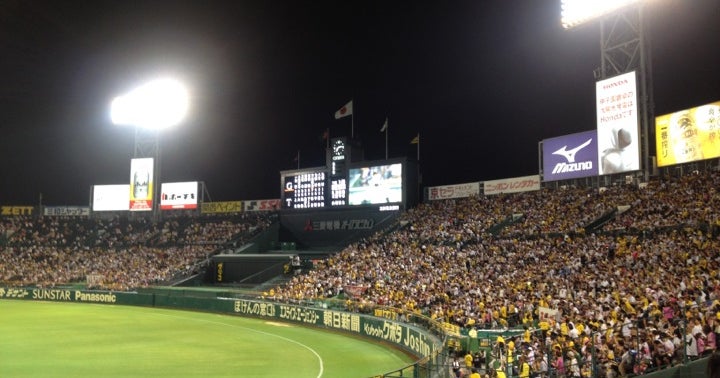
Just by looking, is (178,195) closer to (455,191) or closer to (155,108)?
(155,108)

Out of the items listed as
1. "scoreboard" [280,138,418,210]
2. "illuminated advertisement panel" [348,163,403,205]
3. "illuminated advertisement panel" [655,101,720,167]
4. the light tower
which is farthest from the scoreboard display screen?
"illuminated advertisement panel" [655,101,720,167]

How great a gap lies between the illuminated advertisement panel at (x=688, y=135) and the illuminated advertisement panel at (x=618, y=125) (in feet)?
9.21

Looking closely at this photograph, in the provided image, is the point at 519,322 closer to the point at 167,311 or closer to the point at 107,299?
the point at 167,311

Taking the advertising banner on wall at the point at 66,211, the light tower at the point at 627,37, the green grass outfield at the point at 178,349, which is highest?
the light tower at the point at 627,37

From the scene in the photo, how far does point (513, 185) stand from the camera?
43531 mm

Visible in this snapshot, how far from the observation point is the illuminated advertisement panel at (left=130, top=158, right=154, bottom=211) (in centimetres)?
6084

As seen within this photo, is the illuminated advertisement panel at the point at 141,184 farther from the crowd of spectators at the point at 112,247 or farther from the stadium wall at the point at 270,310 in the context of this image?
the stadium wall at the point at 270,310

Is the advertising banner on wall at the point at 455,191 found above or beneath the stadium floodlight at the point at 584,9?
beneath

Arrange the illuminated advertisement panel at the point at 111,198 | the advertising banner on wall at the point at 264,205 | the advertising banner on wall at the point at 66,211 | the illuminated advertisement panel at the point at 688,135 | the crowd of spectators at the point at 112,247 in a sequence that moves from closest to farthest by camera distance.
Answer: the illuminated advertisement panel at the point at 688,135, the crowd of spectators at the point at 112,247, the advertising banner on wall at the point at 264,205, the illuminated advertisement panel at the point at 111,198, the advertising banner on wall at the point at 66,211

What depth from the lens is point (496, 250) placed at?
3275 cm

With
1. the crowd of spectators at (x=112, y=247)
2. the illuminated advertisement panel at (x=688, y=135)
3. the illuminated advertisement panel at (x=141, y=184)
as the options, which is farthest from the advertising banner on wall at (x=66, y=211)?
the illuminated advertisement panel at (x=688, y=135)

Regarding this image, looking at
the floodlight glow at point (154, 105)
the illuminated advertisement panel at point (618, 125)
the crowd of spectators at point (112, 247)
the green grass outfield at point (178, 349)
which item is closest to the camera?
the green grass outfield at point (178, 349)

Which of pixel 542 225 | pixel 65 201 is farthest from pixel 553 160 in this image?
pixel 65 201

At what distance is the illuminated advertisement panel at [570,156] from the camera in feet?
123
